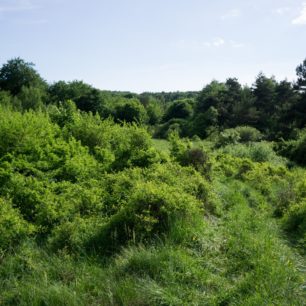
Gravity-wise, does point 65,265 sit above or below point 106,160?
below

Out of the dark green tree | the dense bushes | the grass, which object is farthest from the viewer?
the dark green tree

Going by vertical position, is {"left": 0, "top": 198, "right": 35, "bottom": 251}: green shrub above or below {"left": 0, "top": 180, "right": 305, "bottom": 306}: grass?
above

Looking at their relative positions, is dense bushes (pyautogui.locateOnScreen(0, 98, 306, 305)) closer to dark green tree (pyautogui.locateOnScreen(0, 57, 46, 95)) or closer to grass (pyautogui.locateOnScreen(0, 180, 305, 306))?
grass (pyautogui.locateOnScreen(0, 180, 305, 306))

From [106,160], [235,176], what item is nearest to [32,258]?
[106,160]

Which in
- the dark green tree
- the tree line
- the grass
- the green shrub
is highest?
the dark green tree

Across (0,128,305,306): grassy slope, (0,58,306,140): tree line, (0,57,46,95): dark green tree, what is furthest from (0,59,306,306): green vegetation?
(0,57,46,95): dark green tree

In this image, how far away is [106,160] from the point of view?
1167 cm

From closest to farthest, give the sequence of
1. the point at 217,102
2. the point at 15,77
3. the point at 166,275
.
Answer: the point at 166,275 → the point at 217,102 → the point at 15,77

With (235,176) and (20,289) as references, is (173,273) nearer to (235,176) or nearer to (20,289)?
(20,289)

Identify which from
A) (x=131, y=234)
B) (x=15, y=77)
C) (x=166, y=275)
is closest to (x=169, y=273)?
(x=166, y=275)

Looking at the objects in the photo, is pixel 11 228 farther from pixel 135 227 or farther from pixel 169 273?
pixel 169 273

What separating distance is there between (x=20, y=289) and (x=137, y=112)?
182 ft

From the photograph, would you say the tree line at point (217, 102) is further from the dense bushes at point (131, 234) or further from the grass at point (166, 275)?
the grass at point (166, 275)

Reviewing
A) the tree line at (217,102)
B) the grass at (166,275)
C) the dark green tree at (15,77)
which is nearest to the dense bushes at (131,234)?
the grass at (166,275)
